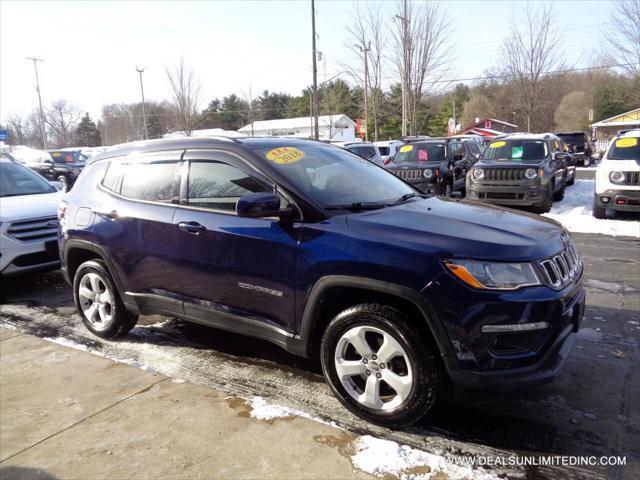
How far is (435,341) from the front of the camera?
2.62 m

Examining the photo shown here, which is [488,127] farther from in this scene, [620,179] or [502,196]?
[620,179]

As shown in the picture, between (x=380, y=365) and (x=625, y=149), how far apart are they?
9.59 m

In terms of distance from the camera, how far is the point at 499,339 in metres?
2.50

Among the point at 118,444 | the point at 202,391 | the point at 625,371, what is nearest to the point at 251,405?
the point at 202,391

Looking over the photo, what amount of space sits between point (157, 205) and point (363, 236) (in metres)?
1.84

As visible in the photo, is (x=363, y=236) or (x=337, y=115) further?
(x=337, y=115)

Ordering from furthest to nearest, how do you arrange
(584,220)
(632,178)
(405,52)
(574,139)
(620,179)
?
(574,139), (405,52), (584,220), (620,179), (632,178)

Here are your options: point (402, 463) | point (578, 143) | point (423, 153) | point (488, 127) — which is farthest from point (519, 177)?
point (488, 127)

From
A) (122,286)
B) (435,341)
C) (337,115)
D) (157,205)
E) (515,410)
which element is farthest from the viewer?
(337,115)

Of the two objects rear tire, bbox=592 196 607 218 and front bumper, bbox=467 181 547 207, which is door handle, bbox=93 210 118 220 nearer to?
front bumper, bbox=467 181 547 207

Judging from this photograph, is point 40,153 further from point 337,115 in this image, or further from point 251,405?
point 337,115

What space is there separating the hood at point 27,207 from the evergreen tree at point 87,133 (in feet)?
283

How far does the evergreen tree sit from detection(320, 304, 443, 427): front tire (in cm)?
9104

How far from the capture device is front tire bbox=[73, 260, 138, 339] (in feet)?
13.8
